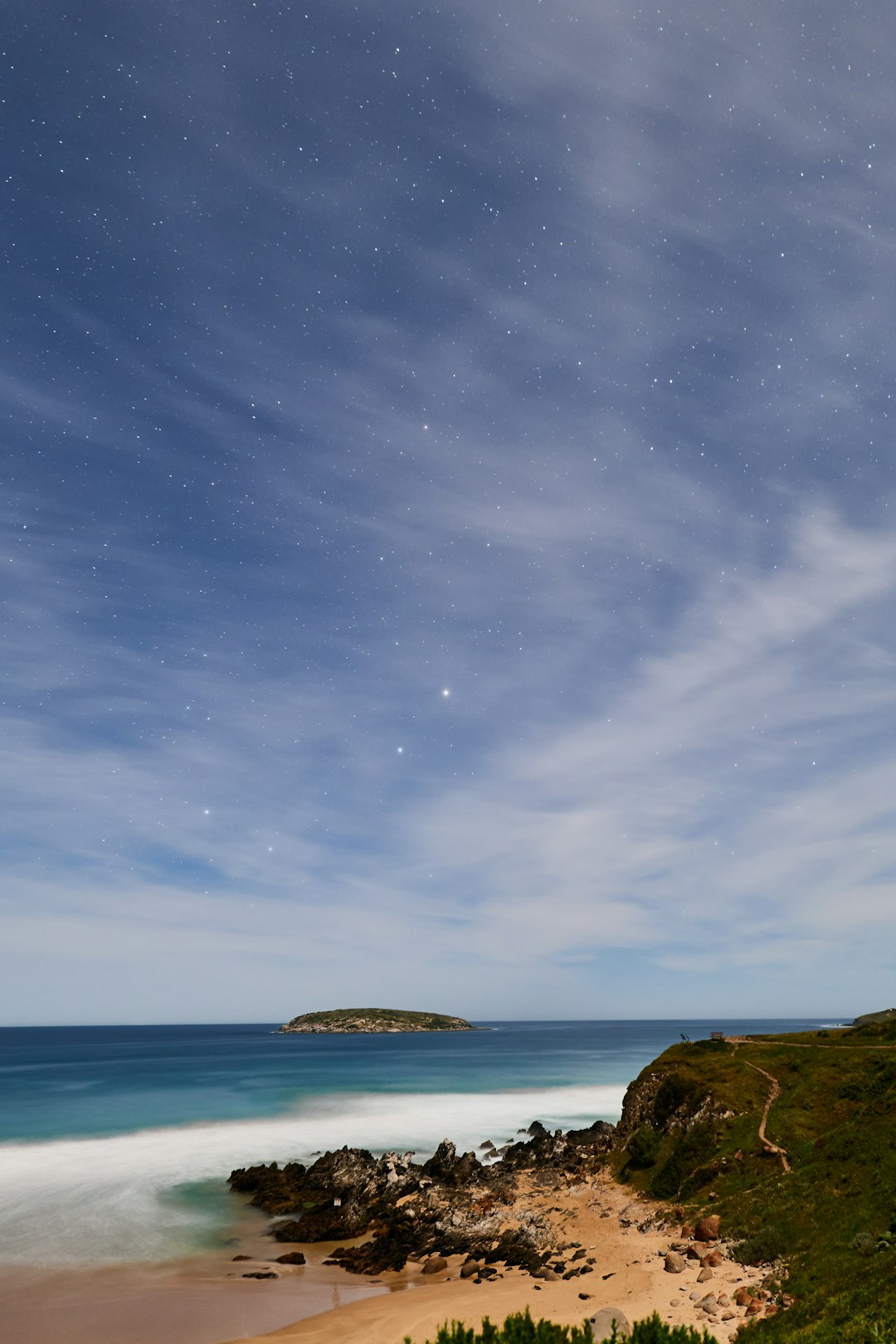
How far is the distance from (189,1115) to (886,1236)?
295 feet

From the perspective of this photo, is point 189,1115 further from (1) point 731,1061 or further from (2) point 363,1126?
(1) point 731,1061

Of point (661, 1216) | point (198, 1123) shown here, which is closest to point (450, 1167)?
point (661, 1216)

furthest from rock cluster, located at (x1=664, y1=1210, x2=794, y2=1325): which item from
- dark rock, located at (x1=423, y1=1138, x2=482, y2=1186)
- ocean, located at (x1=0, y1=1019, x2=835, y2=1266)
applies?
ocean, located at (x1=0, y1=1019, x2=835, y2=1266)

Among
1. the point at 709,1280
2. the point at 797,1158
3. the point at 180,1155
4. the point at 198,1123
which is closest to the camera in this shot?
the point at 709,1280

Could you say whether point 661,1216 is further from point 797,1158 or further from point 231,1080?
point 231,1080

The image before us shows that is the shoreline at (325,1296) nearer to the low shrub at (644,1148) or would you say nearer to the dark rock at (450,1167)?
the low shrub at (644,1148)

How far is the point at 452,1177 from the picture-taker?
5094 centimetres

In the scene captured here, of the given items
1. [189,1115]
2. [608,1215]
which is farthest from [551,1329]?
[189,1115]

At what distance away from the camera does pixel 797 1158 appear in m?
37.1

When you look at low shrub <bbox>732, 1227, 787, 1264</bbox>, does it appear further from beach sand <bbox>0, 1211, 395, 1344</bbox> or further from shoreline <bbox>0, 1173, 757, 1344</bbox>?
beach sand <bbox>0, 1211, 395, 1344</bbox>

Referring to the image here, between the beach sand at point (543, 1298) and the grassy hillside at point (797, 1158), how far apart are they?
304cm

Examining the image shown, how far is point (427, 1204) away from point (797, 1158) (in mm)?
21319

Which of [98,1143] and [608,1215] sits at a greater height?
[608,1215]

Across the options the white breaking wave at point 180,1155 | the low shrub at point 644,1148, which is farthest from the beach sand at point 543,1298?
the white breaking wave at point 180,1155
